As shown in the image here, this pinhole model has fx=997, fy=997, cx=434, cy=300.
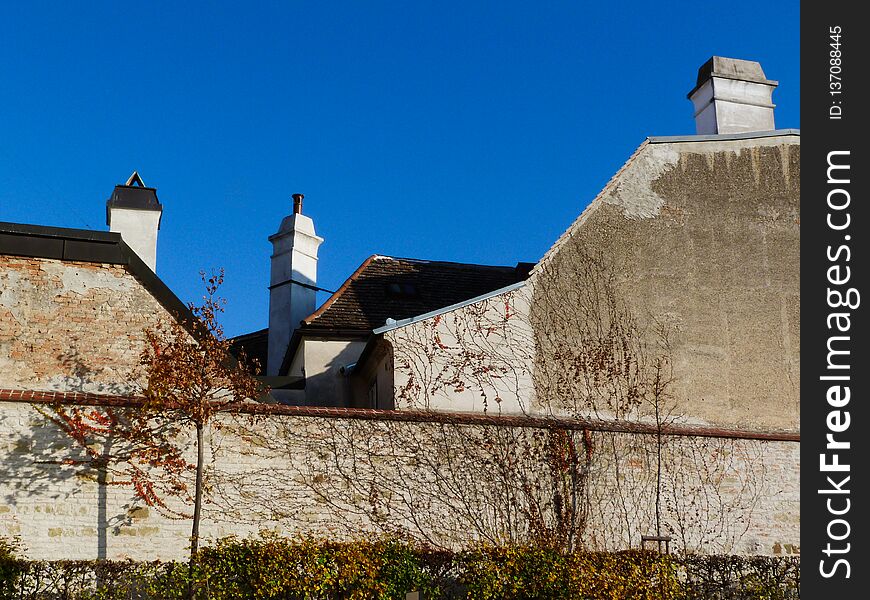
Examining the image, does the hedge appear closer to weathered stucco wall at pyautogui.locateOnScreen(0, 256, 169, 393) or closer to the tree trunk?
the tree trunk

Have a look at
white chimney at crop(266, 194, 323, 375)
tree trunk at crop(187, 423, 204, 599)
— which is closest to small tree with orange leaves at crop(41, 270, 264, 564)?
tree trunk at crop(187, 423, 204, 599)

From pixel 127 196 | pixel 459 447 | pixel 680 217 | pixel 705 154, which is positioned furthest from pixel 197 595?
pixel 705 154

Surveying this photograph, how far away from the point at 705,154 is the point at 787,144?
Answer: 1.61 m

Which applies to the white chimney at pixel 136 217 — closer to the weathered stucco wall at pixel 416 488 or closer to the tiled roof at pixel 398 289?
the tiled roof at pixel 398 289

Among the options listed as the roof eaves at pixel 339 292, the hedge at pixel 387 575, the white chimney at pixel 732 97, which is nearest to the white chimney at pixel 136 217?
the roof eaves at pixel 339 292

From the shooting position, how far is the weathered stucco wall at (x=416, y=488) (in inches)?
504

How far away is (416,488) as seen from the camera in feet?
46.7

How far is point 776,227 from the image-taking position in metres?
17.2

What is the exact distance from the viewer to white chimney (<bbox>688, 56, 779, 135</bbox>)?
18.6 metres

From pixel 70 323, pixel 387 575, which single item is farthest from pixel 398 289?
pixel 387 575

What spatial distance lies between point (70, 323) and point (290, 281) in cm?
732

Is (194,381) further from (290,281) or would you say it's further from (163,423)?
(290,281)

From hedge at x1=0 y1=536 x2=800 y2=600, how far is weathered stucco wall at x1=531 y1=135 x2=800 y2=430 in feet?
11.9
